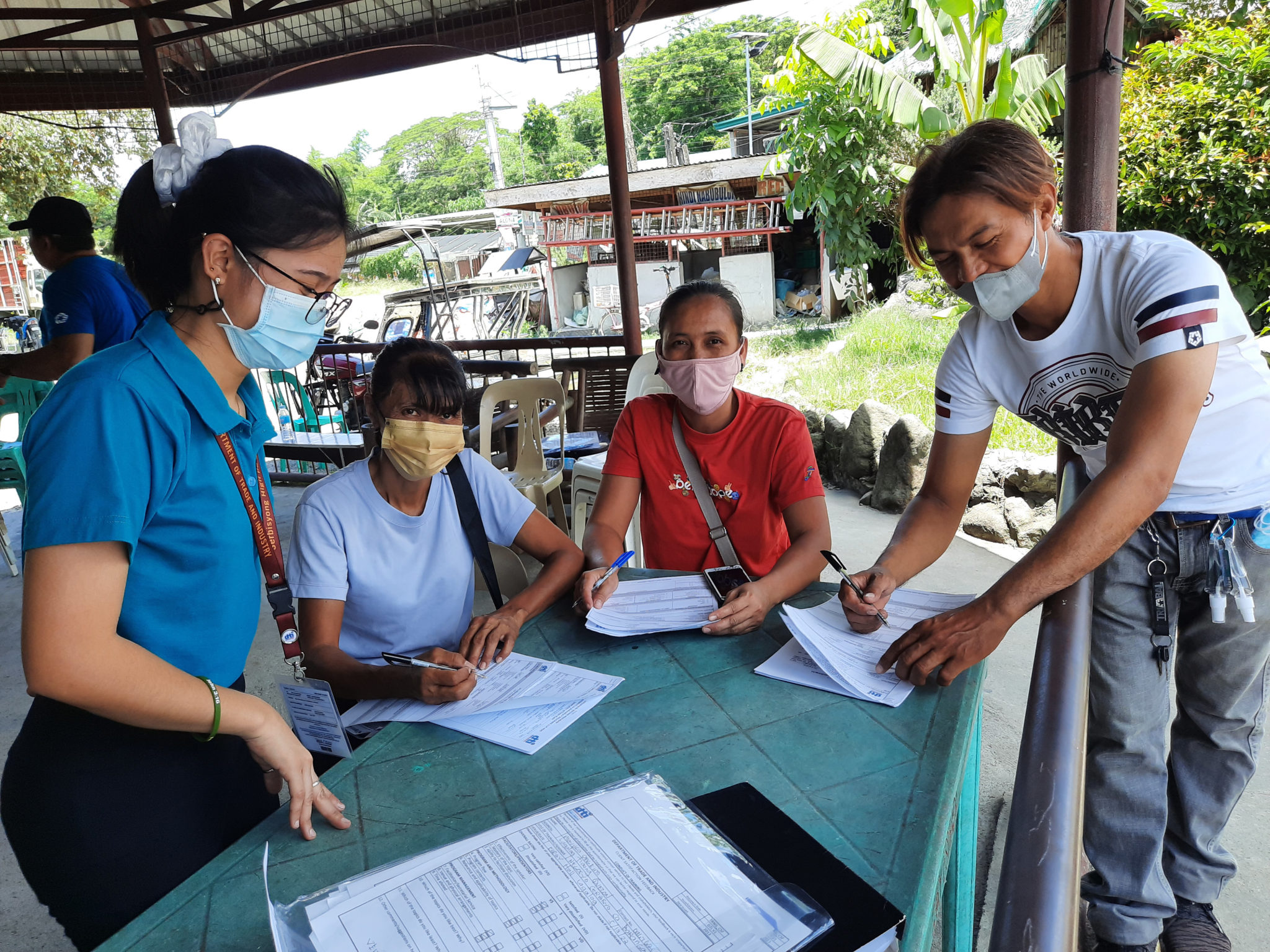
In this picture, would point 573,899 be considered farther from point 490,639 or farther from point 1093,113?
point 1093,113

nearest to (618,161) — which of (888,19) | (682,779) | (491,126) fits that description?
(682,779)

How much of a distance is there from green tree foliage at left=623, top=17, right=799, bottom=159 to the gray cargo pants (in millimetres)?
33815

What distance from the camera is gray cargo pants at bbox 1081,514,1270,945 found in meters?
1.56

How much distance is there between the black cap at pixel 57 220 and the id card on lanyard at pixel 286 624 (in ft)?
9.48

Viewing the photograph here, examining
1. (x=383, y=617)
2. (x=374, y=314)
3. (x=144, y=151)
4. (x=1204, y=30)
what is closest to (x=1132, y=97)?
(x=1204, y=30)

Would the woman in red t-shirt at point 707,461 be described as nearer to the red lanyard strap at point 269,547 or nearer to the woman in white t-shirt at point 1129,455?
the woman in white t-shirt at point 1129,455

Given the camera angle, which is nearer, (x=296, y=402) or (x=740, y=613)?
(x=740, y=613)

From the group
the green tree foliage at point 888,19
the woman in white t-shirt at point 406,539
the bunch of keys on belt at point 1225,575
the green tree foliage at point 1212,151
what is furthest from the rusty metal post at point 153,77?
the green tree foliage at point 888,19

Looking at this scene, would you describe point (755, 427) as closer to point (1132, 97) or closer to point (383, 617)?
point (383, 617)

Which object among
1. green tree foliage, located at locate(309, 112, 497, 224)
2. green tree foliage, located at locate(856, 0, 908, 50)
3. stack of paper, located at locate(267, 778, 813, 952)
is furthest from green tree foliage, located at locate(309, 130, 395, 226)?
stack of paper, located at locate(267, 778, 813, 952)

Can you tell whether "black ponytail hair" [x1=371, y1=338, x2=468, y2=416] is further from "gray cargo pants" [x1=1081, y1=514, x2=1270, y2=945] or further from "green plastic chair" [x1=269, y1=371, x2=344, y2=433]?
"green plastic chair" [x1=269, y1=371, x2=344, y2=433]

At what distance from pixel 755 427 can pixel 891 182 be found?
371 inches

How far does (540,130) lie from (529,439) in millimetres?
34195

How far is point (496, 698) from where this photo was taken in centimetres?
130
